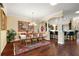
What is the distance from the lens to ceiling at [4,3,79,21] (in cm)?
283

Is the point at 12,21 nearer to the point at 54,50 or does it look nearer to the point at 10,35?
the point at 10,35

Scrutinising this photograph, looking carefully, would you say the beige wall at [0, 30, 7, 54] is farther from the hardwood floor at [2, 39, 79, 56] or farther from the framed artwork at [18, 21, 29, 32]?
the framed artwork at [18, 21, 29, 32]

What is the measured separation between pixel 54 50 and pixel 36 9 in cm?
112

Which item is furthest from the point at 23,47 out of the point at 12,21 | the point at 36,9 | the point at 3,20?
the point at 36,9

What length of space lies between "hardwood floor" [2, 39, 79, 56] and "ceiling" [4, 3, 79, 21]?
743 mm

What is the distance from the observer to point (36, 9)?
287 cm

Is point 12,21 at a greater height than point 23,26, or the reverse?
point 12,21

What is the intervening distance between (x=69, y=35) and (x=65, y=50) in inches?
15.8

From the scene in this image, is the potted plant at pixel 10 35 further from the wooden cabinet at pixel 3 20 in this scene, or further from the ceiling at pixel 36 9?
the ceiling at pixel 36 9

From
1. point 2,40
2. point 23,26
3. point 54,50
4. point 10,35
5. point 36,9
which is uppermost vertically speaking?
point 36,9

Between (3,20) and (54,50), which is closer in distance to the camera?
(3,20)

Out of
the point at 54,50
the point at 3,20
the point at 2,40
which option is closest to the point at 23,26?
the point at 3,20

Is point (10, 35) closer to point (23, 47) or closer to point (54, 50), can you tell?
point (23, 47)

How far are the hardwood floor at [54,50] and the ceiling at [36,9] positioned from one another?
743mm
